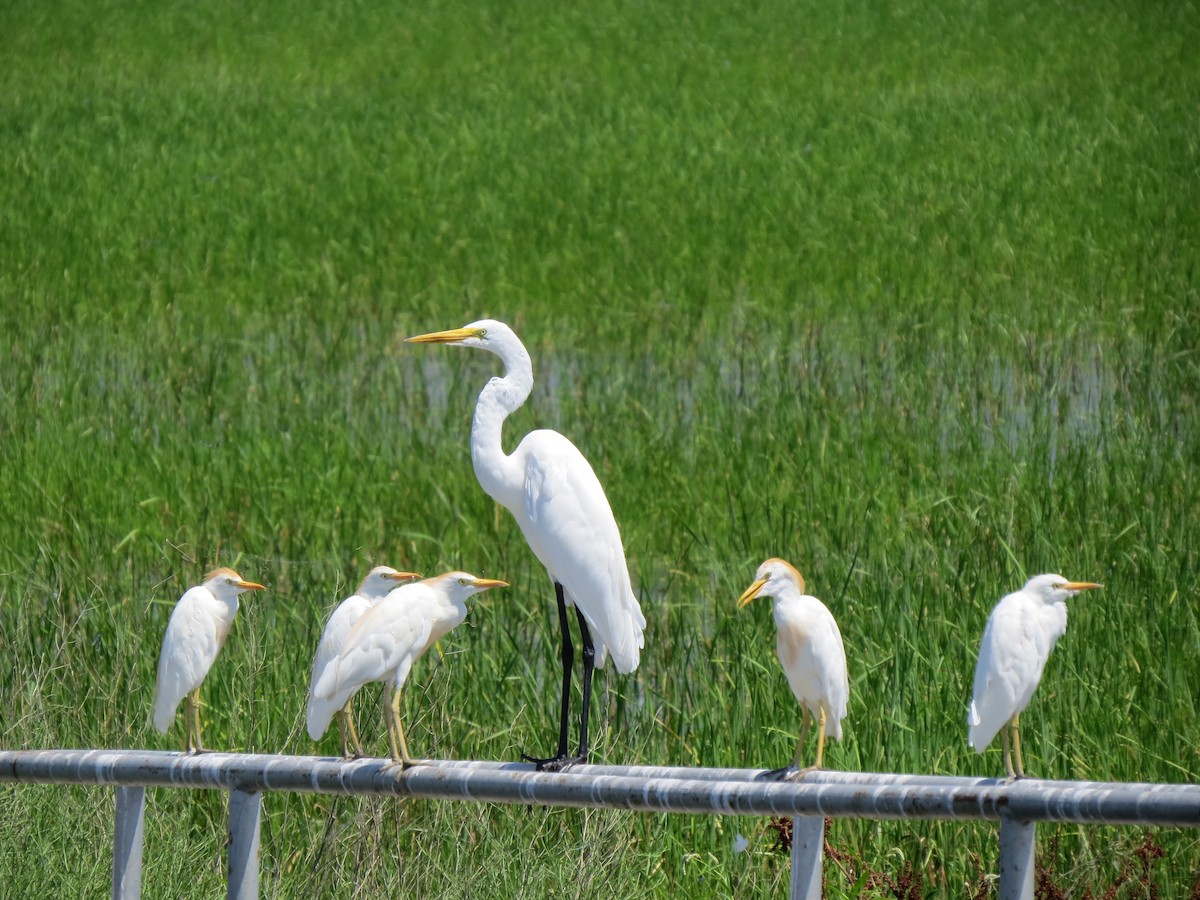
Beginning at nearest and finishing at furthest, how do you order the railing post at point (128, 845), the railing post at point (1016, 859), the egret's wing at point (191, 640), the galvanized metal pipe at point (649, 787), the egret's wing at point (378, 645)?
1. the galvanized metal pipe at point (649, 787)
2. the railing post at point (1016, 859)
3. the egret's wing at point (378, 645)
4. the egret's wing at point (191, 640)
5. the railing post at point (128, 845)

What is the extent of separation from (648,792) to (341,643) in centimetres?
A: 61

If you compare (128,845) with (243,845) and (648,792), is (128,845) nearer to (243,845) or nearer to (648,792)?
(243,845)

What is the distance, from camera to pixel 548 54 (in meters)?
18.2

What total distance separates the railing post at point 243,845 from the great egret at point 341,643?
0.18 metres

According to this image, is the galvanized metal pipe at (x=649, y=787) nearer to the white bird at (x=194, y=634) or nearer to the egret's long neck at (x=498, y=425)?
the white bird at (x=194, y=634)

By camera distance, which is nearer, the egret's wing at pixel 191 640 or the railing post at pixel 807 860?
the railing post at pixel 807 860

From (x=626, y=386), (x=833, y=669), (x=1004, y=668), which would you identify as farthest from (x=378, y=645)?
(x=626, y=386)

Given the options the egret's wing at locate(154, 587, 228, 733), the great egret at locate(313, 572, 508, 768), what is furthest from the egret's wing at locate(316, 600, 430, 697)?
the egret's wing at locate(154, 587, 228, 733)

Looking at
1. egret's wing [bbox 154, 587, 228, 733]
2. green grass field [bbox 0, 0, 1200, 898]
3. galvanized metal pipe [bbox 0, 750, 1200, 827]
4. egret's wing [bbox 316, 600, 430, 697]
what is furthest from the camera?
green grass field [bbox 0, 0, 1200, 898]

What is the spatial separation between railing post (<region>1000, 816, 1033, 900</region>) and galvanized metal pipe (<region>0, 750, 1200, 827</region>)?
3 centimetres

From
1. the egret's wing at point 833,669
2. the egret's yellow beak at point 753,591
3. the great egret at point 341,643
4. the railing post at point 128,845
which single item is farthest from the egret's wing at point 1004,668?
the railing post at point 128,845

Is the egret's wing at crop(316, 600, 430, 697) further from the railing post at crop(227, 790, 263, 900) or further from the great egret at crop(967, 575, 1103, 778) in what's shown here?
the great egret at crop(967, 575, 1103, 778)

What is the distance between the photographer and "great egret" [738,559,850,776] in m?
2.72

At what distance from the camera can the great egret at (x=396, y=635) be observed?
2748 mm
